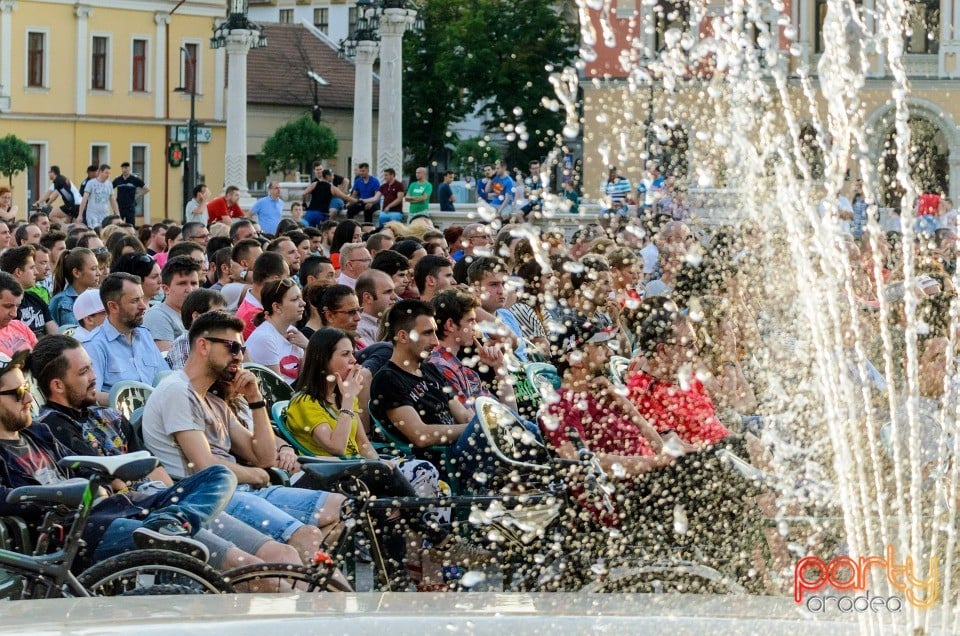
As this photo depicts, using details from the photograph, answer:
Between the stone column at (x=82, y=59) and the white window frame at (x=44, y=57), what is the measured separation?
3.83ft

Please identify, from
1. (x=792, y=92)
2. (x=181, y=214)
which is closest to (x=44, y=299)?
(x=792, y=92)

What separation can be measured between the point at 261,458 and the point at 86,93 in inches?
2353

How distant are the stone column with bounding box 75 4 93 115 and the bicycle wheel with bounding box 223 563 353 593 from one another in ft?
199

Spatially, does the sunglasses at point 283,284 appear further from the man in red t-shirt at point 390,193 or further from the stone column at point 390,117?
the stone column at point 390,117

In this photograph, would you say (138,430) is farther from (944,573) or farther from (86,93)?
(86,93)

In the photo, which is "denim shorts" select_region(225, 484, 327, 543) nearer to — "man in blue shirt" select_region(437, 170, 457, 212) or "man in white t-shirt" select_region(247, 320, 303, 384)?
"man in white t-shirt" select_region(247, 320, 303, 384)

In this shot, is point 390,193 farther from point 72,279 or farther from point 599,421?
point 599,421

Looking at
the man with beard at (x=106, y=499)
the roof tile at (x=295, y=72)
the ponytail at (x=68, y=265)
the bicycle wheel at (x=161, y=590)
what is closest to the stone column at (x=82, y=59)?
the roof tile at (x=295, y=72)

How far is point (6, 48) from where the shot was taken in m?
62.8

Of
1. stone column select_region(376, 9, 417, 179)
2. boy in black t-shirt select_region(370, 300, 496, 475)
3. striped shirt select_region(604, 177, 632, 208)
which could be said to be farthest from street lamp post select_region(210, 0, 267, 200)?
boy in black t-shirt select_region(370, 300, 496, 475)

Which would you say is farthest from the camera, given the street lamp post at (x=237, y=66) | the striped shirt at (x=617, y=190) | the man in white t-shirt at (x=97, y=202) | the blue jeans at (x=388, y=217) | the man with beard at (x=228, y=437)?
the street lamp post at (x=237, y=66)

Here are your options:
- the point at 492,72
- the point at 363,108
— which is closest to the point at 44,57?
the point at 492,72

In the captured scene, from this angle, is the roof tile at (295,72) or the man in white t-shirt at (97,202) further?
the roof tile at (295,72)

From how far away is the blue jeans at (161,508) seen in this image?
6.57 metres
